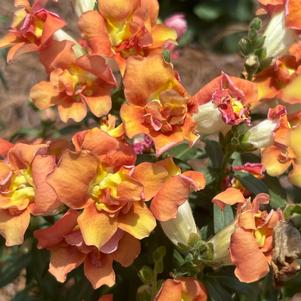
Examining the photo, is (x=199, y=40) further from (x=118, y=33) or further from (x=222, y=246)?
(x=222, y=246)

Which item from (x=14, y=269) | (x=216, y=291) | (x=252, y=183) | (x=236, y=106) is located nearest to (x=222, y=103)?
(x=236, y=106)

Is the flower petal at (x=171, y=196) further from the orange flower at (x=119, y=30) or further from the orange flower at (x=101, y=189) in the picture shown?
the orange flower at (x=119, y=30)

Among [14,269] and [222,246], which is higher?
[222,246]

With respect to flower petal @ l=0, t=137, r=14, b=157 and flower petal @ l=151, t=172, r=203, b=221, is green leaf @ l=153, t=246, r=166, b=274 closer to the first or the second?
flower petal @ l=151, t=172, r=203, b=221

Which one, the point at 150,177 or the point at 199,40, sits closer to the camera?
the point at 150,177

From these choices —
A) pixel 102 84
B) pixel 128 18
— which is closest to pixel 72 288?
pixel 102 84

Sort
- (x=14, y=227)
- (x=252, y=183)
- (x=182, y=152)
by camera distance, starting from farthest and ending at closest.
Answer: (x=182, y=152) → (x=252, y=183) → (x=14, y=227)

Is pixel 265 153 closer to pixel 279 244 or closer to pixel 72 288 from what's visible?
pixel 279 244
